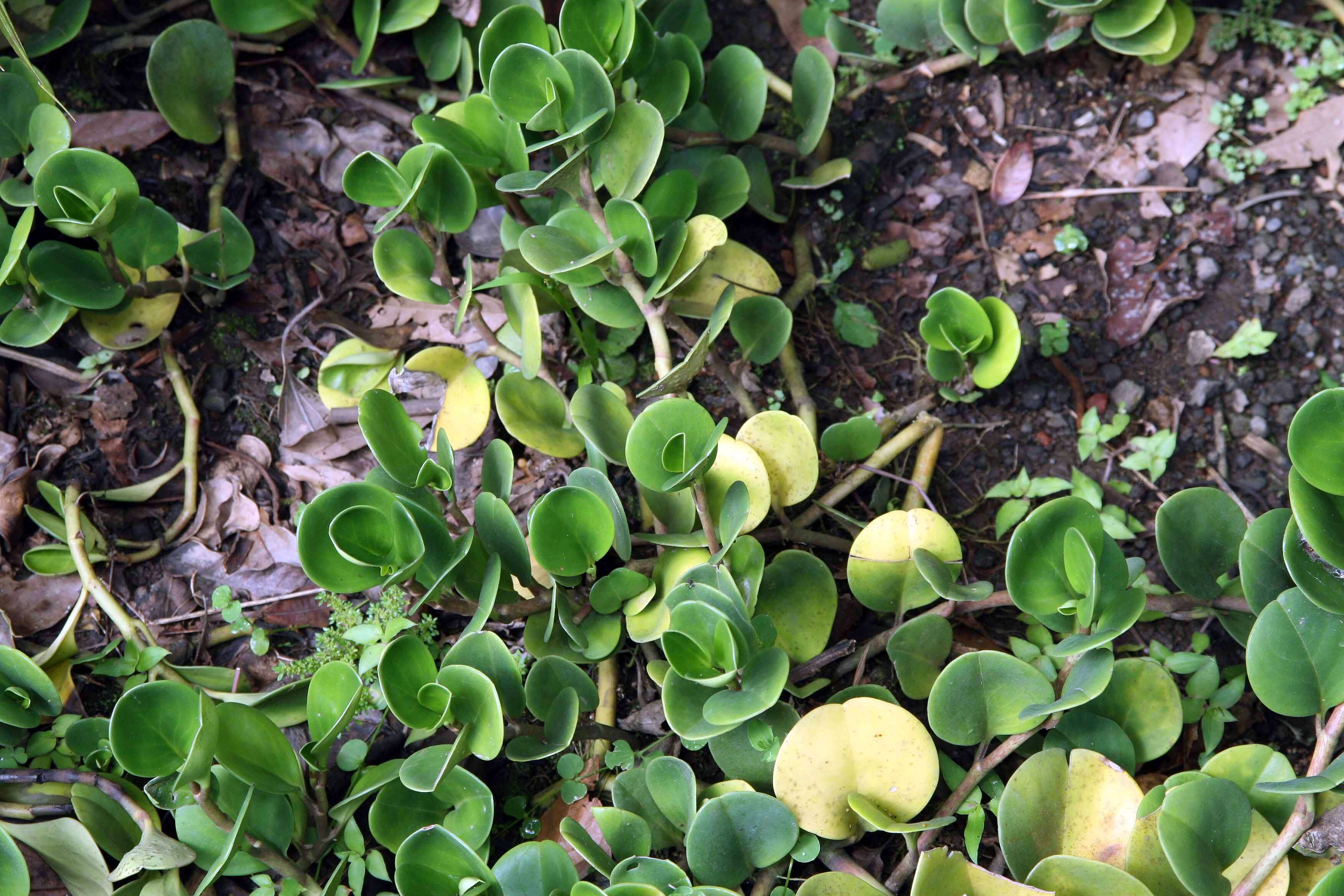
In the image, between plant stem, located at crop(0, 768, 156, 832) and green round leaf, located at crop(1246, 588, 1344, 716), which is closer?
green round leaf, located at crop(1246, 588, 1344, 716)

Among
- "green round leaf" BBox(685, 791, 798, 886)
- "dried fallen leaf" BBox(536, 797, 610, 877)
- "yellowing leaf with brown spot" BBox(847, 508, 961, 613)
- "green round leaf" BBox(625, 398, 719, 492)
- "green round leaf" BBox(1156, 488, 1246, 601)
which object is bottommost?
"dried fallen leaf" BBox(536, 797, 610, 877)

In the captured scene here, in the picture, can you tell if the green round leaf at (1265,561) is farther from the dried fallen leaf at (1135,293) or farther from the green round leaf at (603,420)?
the green round leaf at (603,420)

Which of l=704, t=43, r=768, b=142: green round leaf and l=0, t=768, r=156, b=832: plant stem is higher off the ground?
l=704, t=43, r=768, b=142: green round leaf

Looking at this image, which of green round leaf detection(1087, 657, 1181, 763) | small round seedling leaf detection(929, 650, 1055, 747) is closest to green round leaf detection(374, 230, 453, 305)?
small round seedling leaf detection(929, 650, 1055, 747)

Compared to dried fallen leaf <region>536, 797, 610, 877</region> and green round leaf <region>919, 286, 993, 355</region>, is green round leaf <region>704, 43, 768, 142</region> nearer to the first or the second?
green round leaf <region>919, 286, 993, 355</region>

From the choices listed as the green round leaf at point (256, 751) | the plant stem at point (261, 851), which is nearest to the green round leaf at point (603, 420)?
the green round leaf at point (256, 751)

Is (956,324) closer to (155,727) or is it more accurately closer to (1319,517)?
(1319,517)
